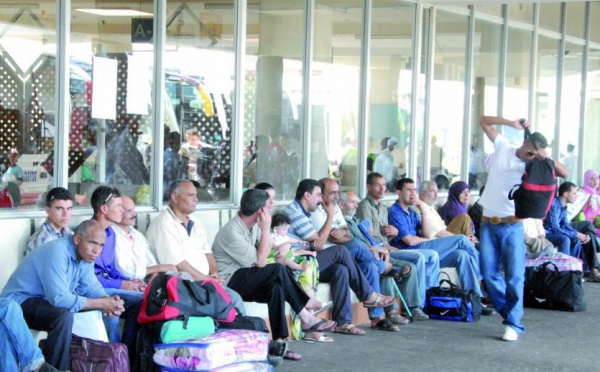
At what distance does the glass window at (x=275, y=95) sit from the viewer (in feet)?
35.7

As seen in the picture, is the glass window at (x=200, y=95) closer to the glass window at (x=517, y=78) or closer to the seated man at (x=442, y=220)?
the seated man at (x=442, y=220)

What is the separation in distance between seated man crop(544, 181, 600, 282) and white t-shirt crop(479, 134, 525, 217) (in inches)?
152

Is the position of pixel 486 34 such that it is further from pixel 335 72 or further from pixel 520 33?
pixel 335 72

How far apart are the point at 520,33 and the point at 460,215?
5.43 meters

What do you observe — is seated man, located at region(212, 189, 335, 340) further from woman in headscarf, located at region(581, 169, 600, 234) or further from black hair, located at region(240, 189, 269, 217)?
woman in headscarf, located at region(581, 169, 600, 234)

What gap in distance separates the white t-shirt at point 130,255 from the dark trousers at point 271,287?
2.63ft

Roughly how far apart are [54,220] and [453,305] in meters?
4.31

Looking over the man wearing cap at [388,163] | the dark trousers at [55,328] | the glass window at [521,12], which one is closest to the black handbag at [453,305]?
the man wearing cap at [388,163]

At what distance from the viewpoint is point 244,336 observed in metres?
7.08

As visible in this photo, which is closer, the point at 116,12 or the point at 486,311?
the point at 116,12

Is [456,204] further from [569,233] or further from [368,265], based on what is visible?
[368,265]

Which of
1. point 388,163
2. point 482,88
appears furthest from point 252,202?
point 482,88

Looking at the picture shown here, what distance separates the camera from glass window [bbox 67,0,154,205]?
8.81m

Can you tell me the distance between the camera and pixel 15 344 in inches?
247
